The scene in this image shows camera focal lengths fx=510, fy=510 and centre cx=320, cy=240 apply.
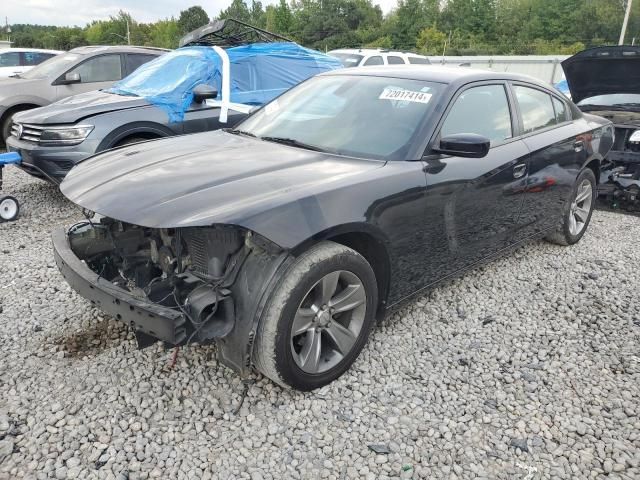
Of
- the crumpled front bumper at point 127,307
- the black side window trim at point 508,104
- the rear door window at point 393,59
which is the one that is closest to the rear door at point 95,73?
the rear door window at point 393,59

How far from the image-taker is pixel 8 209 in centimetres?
518

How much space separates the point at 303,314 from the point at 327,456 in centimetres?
66

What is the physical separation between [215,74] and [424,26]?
6300 cm

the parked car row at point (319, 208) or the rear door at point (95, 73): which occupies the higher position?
the rear door at point (95, 73)

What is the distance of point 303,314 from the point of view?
100 inches

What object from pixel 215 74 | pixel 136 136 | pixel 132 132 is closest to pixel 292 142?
pixel 132 132

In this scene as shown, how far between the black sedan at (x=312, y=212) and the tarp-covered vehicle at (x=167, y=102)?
7.15ft

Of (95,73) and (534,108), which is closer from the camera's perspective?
(534,108)

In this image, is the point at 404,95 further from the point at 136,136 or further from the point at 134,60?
the point at 134,60

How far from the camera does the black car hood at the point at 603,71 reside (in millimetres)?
5570

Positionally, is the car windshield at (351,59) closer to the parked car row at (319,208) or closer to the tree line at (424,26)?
the parked car row at (319,208)

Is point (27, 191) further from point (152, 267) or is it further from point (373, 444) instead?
point (373, 444)

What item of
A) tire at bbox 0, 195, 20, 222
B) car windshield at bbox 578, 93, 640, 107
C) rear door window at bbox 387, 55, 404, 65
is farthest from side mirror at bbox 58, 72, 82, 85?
car windshield at bbox 578, 93, 640, 107

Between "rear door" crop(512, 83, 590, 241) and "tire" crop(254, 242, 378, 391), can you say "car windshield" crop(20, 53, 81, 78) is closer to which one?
"rear door" crop(512, 83, 590, 241)
